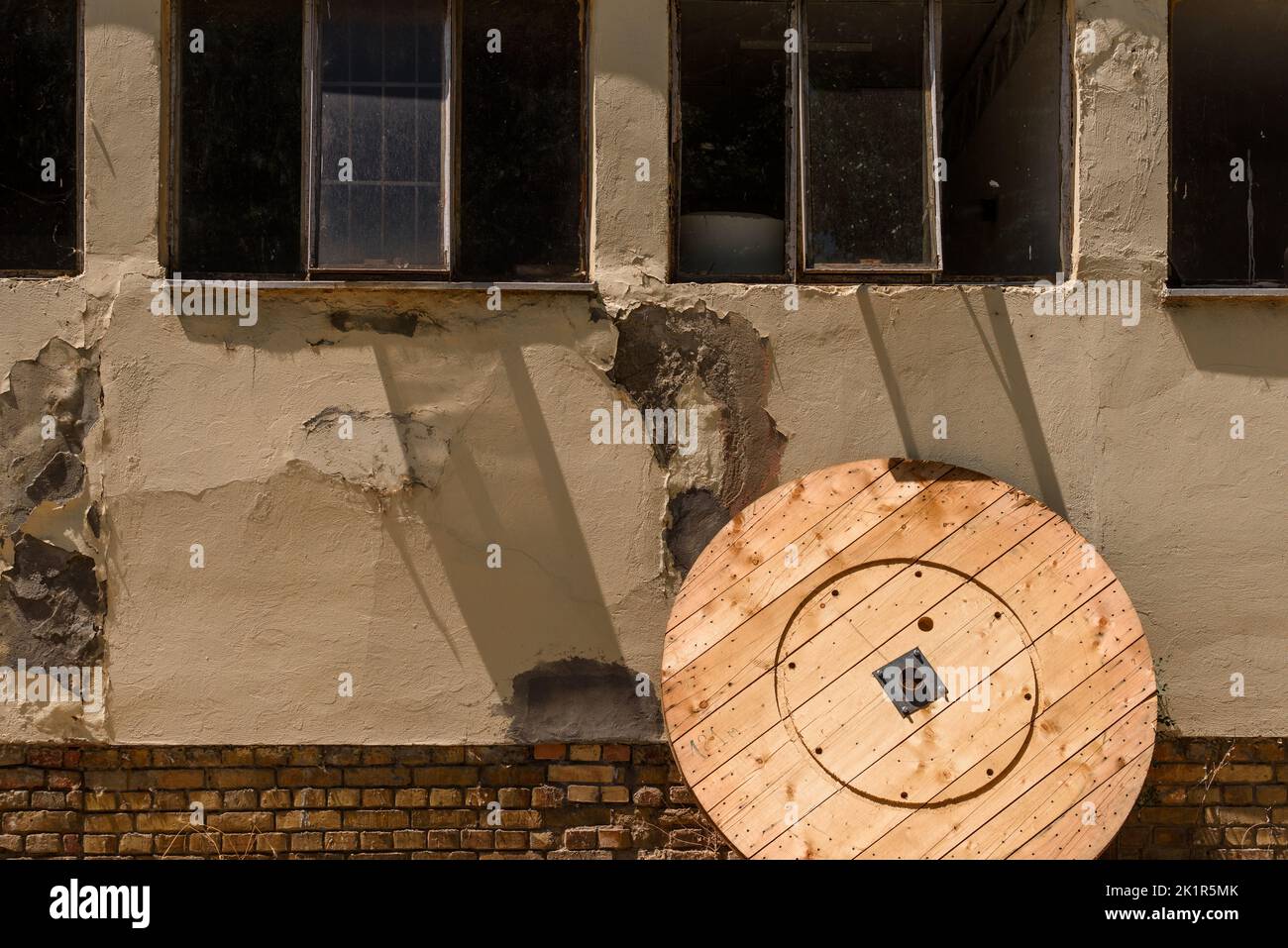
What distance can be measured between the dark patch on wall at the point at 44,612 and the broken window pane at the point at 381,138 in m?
1.63

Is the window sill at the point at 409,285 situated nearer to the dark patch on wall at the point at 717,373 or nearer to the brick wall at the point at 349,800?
the dark patch on wall at the point at 717,373

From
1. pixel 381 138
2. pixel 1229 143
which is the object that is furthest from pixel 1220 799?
pixel 381 138

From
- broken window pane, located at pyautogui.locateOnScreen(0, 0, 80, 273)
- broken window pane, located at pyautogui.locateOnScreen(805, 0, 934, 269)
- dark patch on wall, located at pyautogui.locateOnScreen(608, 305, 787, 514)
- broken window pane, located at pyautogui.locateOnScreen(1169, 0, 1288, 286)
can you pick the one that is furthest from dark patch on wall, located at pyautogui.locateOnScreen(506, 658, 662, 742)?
broken window pane, located at pyautogui.locateOnScreen(1169, 0, 1288, 286)

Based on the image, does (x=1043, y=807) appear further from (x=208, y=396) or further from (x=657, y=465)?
(x=208, y=396)

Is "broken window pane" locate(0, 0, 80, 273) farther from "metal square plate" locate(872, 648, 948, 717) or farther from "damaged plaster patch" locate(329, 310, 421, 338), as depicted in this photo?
"metal square plate" locate(872, 648, 948, 717)

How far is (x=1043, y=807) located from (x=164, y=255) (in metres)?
3.99

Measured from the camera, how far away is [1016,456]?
15.8 ft

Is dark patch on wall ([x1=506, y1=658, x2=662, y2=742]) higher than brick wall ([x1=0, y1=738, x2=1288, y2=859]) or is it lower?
higher

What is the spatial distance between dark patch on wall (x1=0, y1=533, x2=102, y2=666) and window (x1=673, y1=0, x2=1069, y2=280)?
278cm

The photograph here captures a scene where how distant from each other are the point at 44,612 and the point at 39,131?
196 cm

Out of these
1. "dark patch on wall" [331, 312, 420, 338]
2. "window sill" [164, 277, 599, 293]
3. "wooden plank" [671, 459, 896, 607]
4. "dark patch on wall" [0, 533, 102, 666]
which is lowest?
"dark patch on wall" [0, 533, 102, 666]

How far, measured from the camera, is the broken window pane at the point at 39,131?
4906mm

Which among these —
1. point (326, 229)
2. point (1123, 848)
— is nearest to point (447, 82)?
point (326, 229)

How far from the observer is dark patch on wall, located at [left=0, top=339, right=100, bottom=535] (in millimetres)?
4777
